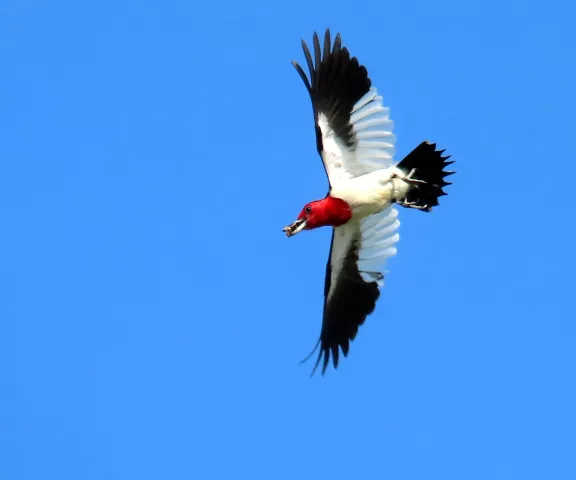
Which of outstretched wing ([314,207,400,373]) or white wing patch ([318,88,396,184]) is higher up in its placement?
white wing patch ([318,88,396,184])

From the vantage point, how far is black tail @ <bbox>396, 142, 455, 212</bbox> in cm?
1554

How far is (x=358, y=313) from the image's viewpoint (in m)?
16.8

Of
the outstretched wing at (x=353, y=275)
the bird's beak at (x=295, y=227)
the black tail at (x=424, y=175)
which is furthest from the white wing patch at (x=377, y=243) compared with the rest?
the bird's beak at (x=295, y=227)

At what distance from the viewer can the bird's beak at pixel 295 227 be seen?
15.6 m

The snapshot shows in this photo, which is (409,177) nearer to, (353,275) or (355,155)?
(355,155)

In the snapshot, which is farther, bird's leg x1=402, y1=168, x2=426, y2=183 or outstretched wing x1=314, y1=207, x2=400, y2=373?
outstretched wing x1=314, y1=207, x2=400, y2=373

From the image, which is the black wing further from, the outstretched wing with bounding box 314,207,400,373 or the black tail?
the black tail

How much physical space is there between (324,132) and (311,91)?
21.2 inches

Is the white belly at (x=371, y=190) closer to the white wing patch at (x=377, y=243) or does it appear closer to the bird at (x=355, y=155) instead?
the bird at (x=355, y=155)

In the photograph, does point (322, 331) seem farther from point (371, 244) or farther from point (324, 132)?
point (324, 132)

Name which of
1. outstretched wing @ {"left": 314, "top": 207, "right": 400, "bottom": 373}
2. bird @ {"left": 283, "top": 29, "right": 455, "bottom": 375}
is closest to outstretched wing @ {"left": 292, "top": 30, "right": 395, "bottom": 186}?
bird @ {"left": 283, "top": 29, "right": 455, "bottom": 375}

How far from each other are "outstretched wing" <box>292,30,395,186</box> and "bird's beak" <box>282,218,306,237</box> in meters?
0.62

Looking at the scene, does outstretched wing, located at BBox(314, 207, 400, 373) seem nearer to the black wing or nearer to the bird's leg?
the black wing

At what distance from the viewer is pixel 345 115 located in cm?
1547
